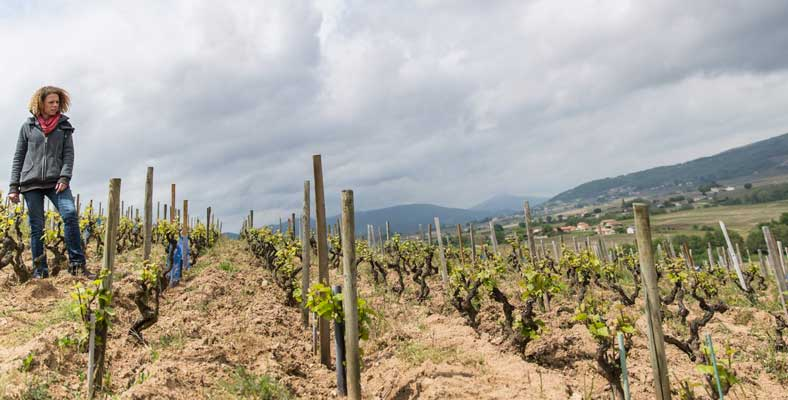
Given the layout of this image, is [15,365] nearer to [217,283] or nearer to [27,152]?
[27,152]

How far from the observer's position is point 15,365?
3760 millimetres

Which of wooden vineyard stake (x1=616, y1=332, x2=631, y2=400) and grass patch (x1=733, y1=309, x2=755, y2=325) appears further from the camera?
grass patch (x1=733, y1=309, x2=755, y2=325)

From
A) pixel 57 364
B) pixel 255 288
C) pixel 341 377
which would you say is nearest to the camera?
pixel 57 364

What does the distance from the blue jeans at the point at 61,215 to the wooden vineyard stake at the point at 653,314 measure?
275 inches

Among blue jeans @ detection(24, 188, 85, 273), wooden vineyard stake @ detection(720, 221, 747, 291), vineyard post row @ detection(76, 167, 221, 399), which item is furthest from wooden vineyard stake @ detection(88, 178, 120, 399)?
wooden vineyard stake @ detection(720, 221, 747, 291)

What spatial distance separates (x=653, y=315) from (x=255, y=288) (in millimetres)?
9437

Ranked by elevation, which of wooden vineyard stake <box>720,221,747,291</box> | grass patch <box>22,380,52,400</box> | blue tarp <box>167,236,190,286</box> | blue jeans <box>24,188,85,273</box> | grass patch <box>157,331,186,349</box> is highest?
blue jeans <box>24,188,85,273</box>

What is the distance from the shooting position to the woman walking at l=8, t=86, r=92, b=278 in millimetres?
5652

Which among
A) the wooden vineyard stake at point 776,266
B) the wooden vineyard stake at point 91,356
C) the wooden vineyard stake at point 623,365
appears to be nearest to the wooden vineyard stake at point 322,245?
the wooden vineyard stake at point 91,356

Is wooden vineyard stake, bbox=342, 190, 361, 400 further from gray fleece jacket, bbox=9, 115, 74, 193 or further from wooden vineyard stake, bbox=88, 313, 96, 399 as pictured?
gray fleece jacket, bbox=9, 115, 74, 193

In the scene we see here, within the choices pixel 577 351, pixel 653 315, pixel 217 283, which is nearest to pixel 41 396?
pixel 653 315

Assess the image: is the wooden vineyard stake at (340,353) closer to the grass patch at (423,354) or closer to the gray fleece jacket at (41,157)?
the grass patch at (423,354)

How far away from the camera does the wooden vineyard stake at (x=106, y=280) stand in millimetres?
3705

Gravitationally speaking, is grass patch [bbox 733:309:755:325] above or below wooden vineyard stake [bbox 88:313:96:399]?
below
